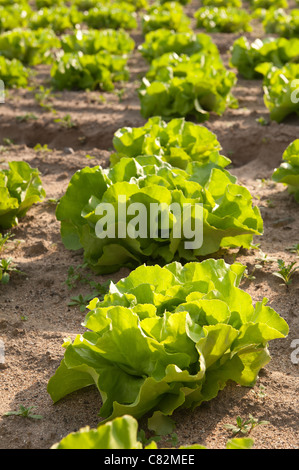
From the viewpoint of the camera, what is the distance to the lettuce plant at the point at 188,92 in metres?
6.53

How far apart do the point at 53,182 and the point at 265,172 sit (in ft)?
6.23

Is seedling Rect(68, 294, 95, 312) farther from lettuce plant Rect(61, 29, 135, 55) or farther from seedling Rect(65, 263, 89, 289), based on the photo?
lettuce plant Rect(61, 29, 135, 55)

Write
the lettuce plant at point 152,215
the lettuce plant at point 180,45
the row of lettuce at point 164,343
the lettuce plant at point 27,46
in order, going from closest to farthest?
the row of lettuce at point 164,343 → the lettuce plant at point 152,215 → the lettuce plant at point 180,45 → the lettuce plant at point 27,46

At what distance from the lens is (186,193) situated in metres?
4.13

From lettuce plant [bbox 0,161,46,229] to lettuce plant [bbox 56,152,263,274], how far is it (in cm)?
54

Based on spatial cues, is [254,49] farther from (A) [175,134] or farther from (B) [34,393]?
(B) [34,393]

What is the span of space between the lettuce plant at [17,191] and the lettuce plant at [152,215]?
54cm

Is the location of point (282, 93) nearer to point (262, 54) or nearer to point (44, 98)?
point (262, 54)

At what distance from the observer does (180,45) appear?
882 centimetres

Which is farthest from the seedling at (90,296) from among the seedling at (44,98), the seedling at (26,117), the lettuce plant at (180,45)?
the lettuce plant at (180,45)

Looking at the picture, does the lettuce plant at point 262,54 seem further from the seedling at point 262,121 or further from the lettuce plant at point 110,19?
the lettuce plant at point 110,19

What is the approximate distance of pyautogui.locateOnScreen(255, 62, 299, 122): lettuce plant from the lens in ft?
20.3

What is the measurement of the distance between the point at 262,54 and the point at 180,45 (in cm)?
124
